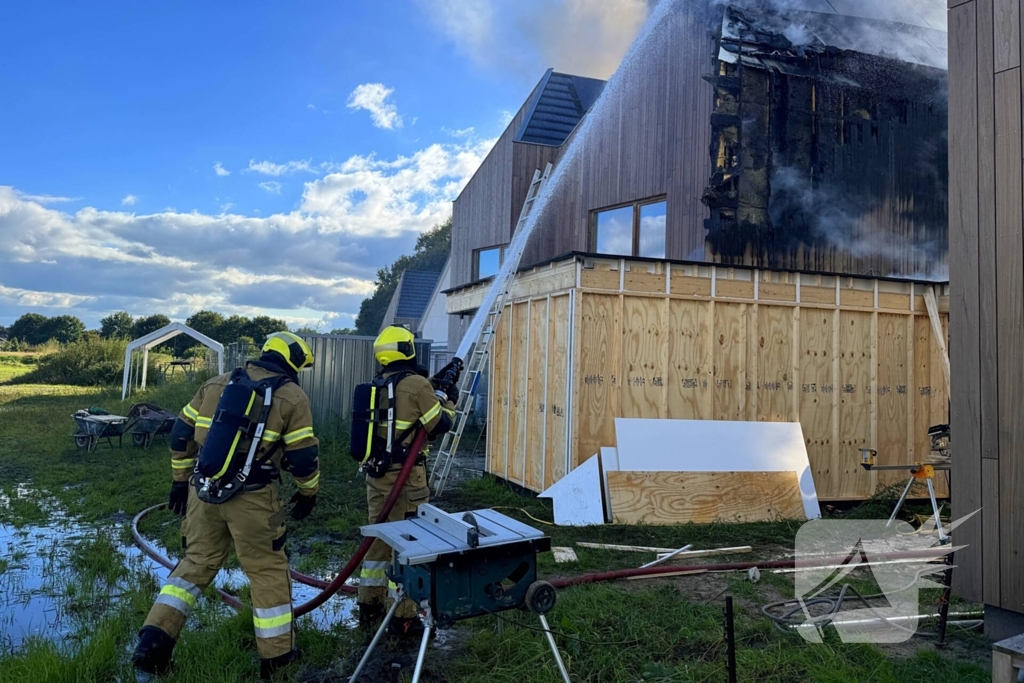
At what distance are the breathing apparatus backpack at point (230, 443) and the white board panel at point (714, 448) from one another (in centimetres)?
491

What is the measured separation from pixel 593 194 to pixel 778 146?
134 inches

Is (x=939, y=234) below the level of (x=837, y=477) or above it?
above

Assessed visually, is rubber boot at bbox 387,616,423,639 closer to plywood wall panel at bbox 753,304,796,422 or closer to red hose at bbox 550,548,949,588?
red hose at bbox 550,548,949,588

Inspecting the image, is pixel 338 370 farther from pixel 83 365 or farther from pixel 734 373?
pixel 83 365

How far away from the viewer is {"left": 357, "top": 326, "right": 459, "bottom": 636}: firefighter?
4.69m

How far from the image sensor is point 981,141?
438 cm

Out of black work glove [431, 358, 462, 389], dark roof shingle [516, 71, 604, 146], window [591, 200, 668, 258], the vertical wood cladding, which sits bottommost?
black work glove [431, 358, 462, 389]

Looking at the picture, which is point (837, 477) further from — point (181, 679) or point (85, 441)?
point (85, 441)

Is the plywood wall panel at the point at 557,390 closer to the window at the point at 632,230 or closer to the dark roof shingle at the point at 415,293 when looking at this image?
the window at the point at 632,230

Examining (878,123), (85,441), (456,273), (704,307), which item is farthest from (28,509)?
(878,123)

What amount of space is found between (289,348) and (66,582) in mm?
3222

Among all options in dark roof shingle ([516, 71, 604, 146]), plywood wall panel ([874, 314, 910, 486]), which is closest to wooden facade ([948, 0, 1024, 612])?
plywood wall panel ([874, 314, 910, 486])

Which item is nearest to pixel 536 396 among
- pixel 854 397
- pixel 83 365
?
pixel 854 397

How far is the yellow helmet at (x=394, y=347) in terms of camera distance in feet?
15.9
